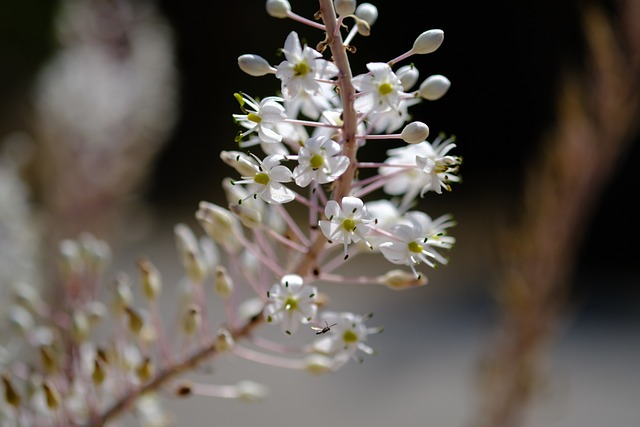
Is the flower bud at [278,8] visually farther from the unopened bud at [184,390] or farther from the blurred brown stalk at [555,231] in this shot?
the blurred brown stalk at [555,231]

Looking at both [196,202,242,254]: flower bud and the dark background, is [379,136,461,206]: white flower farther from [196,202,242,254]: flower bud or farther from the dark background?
the dark background

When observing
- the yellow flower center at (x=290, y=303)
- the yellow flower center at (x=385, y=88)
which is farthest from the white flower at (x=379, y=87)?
the yellow flower center at (x=290, y=303)

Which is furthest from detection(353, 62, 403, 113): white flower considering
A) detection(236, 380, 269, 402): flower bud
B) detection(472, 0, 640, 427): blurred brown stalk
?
detection(472, 0, 640, 427): blurred brown stalk

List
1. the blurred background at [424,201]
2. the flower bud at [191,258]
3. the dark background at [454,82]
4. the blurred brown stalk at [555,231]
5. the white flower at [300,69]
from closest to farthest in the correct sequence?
1. the white flower at [300,69]
2. the flower bud at [191,258]
3. the blurred brown stalk at [555,231]
4. the blurred background at [424,201]
5. the dark background at [454,82]

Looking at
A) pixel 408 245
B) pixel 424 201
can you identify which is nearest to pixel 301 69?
pixel 408 245

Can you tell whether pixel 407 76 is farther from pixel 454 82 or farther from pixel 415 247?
pixel 454 82

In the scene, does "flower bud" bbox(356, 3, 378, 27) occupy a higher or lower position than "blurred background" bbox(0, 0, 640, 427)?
higher

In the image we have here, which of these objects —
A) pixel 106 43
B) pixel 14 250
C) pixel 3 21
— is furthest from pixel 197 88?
pixel 14 250
